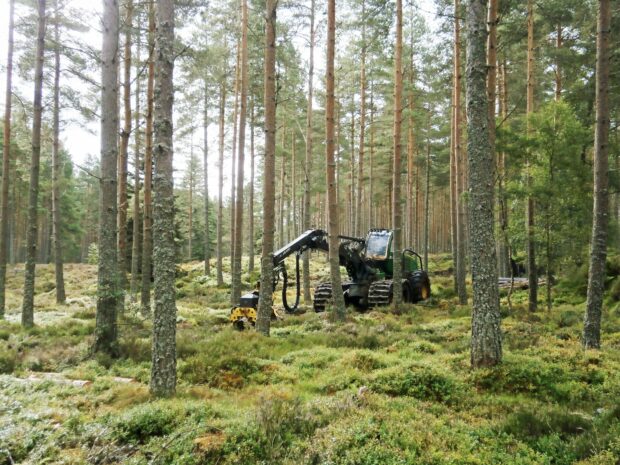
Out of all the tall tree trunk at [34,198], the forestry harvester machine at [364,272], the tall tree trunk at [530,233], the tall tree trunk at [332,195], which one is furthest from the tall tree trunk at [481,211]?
the tall tree trunk at [34,198]

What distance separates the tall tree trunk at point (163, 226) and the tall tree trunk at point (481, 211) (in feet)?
15.7

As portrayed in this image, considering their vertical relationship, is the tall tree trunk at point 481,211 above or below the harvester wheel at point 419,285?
above

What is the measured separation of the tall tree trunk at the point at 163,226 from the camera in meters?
5.50

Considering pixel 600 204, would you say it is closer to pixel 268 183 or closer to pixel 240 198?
pixel 268 183

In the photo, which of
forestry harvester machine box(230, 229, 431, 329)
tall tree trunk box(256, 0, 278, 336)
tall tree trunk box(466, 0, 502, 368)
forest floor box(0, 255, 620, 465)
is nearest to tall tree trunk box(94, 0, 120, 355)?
forest floor box(0, 255, 620, 465)

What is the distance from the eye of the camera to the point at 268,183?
10.3 m

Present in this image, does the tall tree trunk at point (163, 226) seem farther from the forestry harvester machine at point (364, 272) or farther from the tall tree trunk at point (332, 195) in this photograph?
the tall tree trunk at point (332, 195)

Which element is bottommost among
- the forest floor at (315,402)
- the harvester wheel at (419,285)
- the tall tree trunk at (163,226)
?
the forest floor at (315,402)

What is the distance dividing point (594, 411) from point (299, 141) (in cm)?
2598

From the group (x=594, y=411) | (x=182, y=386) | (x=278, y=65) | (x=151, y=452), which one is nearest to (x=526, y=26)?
(x=278, y=65)

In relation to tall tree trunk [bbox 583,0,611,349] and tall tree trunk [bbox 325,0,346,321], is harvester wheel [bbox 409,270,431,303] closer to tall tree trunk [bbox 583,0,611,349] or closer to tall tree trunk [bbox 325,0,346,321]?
tall tree trunk [bbox 325,0,346,321]

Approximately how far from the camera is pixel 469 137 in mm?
6805

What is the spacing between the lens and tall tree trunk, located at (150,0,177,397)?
5.50 meters

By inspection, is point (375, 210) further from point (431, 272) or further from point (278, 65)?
point (278, 65)
